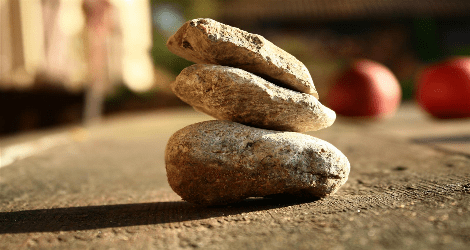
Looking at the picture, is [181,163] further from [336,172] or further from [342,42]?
[342,42]

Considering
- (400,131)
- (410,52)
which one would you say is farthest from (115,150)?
(410,52)

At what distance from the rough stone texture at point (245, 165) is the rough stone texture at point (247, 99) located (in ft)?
0.32

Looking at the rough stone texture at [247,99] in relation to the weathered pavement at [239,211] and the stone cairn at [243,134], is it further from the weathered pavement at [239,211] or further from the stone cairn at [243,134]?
the weathered pavement at [239,211]

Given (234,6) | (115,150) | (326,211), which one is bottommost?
(115,150)

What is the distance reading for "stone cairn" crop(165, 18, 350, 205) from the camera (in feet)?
6.48

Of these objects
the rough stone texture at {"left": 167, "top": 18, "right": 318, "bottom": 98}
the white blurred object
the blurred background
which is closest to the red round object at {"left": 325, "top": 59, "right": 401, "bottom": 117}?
the rough stone texture at {"left": 167, "top": 18, "right": 318, "bottom": 98}

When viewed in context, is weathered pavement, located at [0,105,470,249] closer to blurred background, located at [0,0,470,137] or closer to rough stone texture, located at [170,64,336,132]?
rough stone texture, located at [170,64,336,132]

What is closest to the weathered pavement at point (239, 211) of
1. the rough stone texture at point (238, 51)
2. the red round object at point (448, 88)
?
the rough stone texture at point (238, 51)

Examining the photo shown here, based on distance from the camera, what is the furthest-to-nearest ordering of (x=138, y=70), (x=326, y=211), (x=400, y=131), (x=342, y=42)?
(x=342, y=42)
(x=138, y=70)
(x=400, y=131)
(x=326, y=211)

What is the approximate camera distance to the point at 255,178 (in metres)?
1.98

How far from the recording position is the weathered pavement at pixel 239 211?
1.51 meters

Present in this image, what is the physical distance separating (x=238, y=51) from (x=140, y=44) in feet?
39.0

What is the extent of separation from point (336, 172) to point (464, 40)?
1611 cm

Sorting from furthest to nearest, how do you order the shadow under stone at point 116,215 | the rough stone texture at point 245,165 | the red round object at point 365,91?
the red round object at point 365,91
the rough stone texture at point 245,165
the shadow under stone at point 116,215
